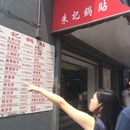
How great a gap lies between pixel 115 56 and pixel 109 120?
15.2 feet

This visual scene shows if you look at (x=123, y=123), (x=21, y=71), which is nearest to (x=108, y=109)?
(x=123, y=123)

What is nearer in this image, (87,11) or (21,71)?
(21,71)

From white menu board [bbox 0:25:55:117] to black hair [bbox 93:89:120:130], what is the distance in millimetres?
1062

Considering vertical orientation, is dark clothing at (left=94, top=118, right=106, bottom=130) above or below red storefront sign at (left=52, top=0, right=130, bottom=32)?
below

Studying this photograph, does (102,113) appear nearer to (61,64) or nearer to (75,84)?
(61,64)

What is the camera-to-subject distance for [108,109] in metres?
2.06

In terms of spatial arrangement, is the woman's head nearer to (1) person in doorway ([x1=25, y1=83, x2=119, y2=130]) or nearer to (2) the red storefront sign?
(1) person in doorway ([x1=25, y1=83, x2=119, y2=130])

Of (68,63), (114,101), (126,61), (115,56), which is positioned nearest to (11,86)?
(114,101)

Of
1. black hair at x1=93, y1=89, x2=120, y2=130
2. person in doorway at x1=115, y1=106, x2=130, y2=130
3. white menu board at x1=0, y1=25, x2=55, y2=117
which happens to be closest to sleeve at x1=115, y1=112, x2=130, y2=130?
person in doorway at x1=115, y1=106, x2=130, y2=130

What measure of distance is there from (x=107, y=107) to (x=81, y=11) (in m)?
1.61

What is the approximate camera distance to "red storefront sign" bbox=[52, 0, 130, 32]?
297 cm

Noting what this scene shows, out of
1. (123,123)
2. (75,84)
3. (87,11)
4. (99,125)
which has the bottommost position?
(99,125)


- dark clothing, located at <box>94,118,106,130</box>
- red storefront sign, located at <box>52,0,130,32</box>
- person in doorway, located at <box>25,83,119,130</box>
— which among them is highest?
red storefront sign, located at <box>52,0,130,32</box>

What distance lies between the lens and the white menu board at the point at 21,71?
2686mm
